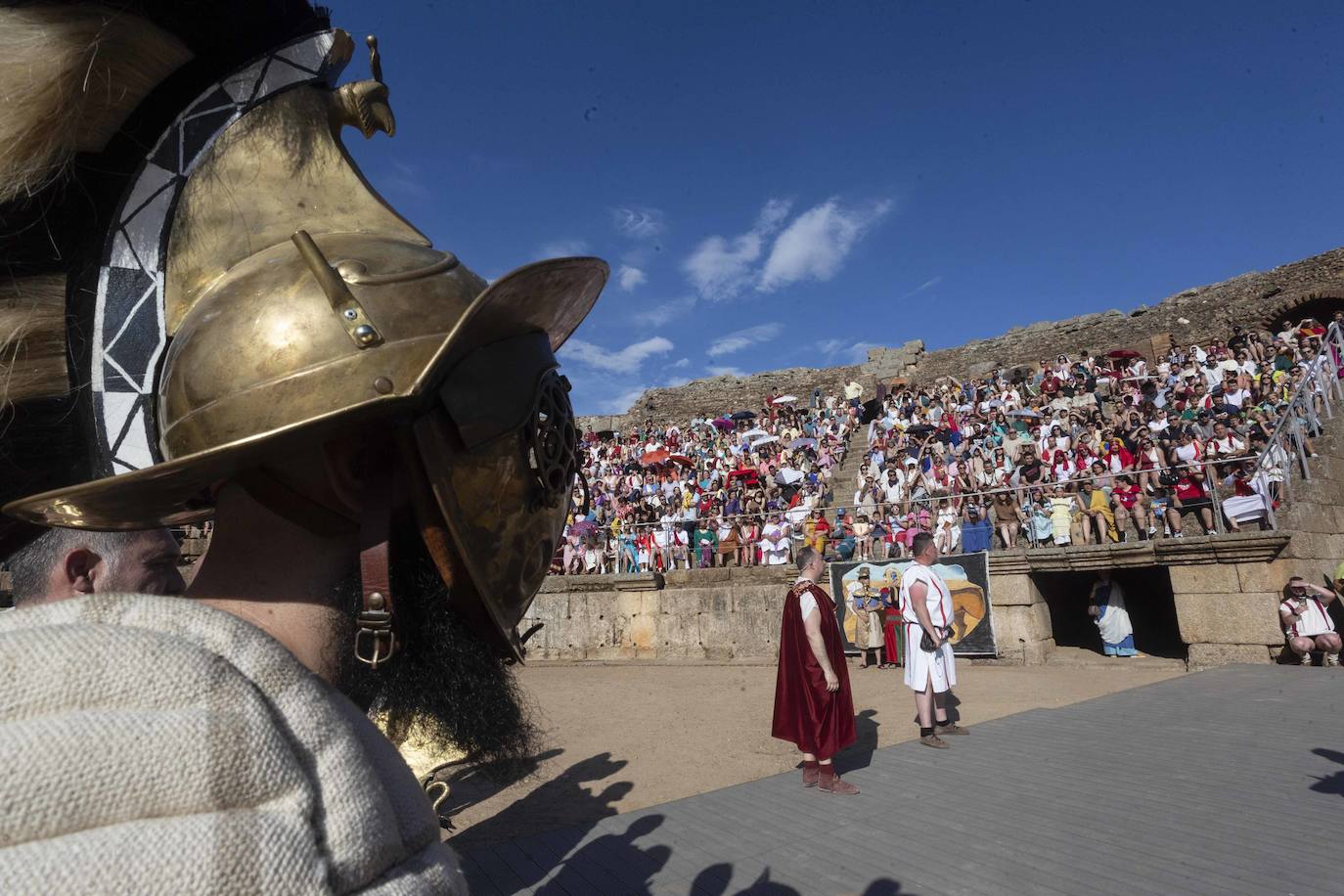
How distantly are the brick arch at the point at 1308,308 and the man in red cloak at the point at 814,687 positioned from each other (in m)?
19.9

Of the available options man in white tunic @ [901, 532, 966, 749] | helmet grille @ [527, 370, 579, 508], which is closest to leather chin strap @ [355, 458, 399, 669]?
helmet grille @ [527, 370, 579, 508]

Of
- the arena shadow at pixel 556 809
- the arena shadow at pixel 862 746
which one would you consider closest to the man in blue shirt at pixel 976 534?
the arena shadow at pixel 862 746

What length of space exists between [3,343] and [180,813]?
1028 mm

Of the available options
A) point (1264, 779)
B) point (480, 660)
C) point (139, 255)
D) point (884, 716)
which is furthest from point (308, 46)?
point (884, 716)

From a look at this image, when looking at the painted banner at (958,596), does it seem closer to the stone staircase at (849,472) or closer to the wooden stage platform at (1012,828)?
the stone staircase at (849,472)

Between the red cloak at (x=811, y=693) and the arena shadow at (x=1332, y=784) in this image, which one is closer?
the arena shadow at (x=1332, y=784)

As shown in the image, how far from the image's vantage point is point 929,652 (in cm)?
637

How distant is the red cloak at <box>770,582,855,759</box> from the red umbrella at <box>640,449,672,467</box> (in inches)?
534

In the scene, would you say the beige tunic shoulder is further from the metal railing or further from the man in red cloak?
the metal railing

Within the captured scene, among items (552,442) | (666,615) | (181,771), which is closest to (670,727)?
(666,615)

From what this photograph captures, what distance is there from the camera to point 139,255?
3.83 feet

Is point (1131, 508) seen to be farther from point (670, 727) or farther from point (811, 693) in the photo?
point (811, 693)

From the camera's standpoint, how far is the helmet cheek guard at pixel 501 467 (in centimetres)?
97

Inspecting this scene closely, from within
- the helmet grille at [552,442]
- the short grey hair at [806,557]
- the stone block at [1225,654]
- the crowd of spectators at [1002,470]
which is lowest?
the stone block at [1225,654]
